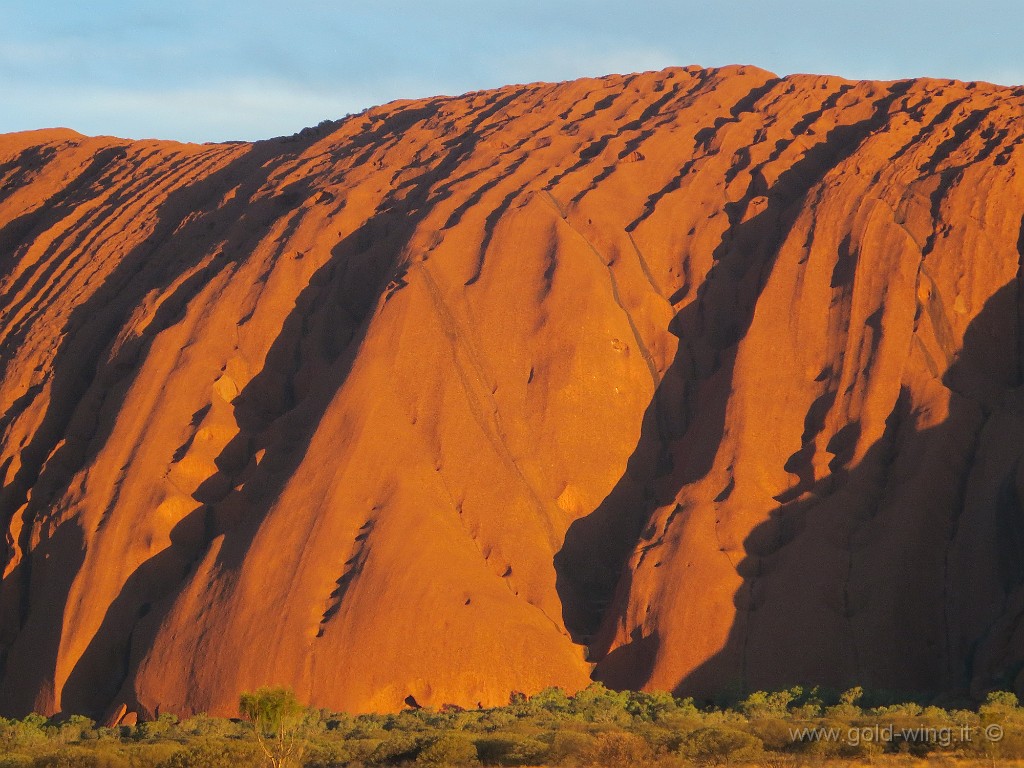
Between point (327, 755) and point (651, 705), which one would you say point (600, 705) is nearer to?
point (651, 705)

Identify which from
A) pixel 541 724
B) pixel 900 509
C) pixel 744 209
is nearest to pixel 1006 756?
pixel 541 724

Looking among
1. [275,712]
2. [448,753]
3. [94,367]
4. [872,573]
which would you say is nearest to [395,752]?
[448,753]

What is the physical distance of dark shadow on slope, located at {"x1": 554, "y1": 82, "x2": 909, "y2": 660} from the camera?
102 feet

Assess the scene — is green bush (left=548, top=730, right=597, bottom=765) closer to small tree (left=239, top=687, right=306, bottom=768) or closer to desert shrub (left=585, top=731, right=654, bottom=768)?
desert shrub (left=585, top=731, right=654, bottom=768)

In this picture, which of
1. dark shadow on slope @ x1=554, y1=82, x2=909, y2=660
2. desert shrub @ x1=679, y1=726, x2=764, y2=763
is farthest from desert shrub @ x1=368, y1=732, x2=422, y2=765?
dark shadow on slope @ x1=554, y1=82, x2=909, y2=660

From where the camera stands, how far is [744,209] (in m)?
39.9

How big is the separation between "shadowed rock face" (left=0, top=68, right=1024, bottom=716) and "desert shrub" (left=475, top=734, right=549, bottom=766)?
6.72 meters

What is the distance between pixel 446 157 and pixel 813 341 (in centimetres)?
1748

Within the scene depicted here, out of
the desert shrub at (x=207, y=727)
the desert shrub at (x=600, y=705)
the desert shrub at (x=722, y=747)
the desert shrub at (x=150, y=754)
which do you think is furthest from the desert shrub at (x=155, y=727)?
the desert shrub at (x=722, y=747)

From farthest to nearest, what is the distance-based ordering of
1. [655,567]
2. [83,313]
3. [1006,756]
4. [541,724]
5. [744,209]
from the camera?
[83,313] < [744,209] < [655,567] < [541,724] < [1006,756]

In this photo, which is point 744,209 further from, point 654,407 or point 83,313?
point 83,313

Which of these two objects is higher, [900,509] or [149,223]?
[149,223]

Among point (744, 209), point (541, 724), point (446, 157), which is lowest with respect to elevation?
point (541, 724)

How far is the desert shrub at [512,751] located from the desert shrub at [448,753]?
38 centimetres
